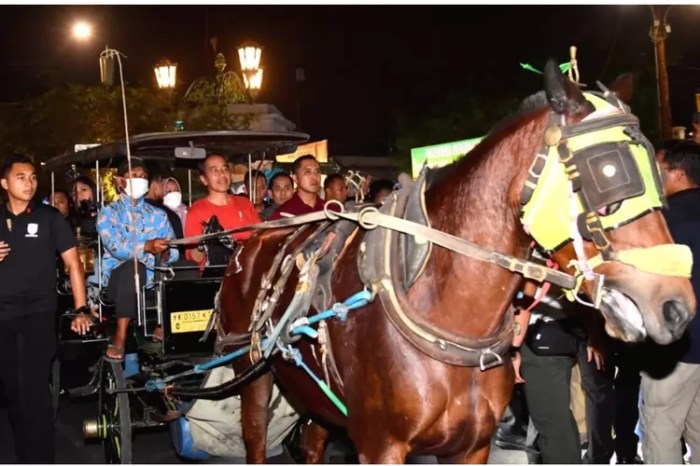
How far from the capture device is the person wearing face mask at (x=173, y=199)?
895 centimetres

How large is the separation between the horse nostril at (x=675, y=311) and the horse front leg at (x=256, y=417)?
2.98 meters

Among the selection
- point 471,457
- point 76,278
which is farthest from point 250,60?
point 471,457

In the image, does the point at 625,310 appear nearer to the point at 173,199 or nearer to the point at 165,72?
the point at 173,199

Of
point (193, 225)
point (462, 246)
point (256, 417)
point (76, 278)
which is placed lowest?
point (256, 417)

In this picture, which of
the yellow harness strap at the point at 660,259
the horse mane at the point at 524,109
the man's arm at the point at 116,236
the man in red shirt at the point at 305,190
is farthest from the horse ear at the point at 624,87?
the man's arm at the point at 116,236

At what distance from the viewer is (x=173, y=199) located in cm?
895

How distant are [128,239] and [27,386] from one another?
4.49 feet

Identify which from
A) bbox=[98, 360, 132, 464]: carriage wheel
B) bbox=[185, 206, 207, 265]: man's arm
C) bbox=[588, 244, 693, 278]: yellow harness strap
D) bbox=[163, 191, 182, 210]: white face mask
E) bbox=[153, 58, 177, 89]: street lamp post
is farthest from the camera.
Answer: bbox=[153, 58, 177, 89]: street lamp post

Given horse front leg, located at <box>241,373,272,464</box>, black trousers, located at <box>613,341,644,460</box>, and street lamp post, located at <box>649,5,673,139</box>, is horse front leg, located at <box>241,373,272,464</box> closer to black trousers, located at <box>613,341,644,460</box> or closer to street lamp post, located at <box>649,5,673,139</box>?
black trousers, located at <box>613,341,644,460</box>

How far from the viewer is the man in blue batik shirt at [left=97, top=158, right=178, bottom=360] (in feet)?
20.4

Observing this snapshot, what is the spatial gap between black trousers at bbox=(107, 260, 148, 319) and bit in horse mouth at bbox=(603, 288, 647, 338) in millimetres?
4181

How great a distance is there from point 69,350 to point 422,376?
492cm

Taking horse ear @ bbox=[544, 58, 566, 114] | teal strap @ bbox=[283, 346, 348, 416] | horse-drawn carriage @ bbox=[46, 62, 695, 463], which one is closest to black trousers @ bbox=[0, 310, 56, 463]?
horse-drawn carriage @ bbox=[46, 62, 695, 463]

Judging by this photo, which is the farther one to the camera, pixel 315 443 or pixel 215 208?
pixel 215 208
